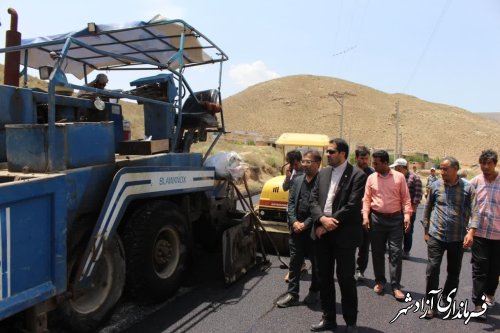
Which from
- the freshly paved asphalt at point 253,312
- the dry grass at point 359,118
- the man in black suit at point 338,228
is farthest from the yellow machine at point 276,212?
the dry grass at point 359,118

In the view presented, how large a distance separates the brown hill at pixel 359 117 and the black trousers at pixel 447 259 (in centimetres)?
6240

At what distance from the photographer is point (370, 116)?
8900cm

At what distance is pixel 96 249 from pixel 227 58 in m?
3.63

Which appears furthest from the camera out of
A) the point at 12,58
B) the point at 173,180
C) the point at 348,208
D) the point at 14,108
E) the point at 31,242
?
the point at 12,58

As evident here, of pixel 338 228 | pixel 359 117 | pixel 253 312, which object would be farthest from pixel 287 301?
pixel 359 117

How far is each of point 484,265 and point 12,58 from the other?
5.96 meters

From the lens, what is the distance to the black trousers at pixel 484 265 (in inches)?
182

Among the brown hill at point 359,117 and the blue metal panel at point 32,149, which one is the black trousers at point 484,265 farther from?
the brown hill at point 359,117

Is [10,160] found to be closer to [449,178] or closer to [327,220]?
[327,220]

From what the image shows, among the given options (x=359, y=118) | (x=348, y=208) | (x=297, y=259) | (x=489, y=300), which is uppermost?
(x=359, y=118)

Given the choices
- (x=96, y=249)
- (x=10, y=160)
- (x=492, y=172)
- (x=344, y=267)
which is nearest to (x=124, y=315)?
(x=96, y=249)

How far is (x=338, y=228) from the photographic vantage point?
4070 mm

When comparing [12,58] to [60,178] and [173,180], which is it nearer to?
[173,180]

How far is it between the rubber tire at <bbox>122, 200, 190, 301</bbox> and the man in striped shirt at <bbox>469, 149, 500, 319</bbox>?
3.21m
